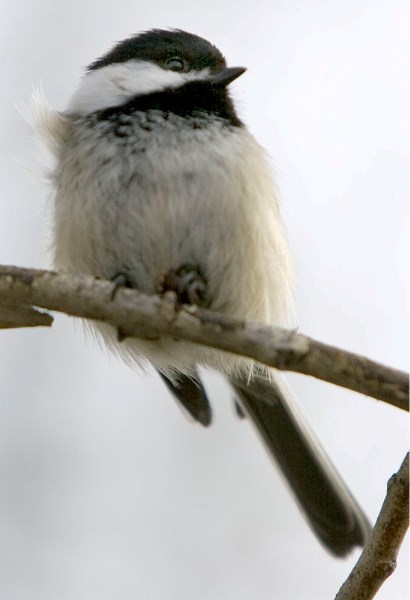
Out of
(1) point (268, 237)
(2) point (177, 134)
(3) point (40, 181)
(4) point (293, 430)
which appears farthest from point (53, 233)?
(4) point (293, 430)

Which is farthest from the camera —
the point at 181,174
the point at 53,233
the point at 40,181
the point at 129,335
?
the point at 40,181

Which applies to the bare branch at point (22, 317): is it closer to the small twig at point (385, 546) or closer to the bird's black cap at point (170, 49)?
the small twig at point (385, 546)

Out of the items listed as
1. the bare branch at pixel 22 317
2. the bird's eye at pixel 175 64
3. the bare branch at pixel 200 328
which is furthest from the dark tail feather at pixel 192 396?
the bird's eye at pixel 175 64

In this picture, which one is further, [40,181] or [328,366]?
[40,181]

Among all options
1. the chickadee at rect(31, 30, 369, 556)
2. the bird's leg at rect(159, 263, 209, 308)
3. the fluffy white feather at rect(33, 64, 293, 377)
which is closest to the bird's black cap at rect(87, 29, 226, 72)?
the chickadee at rect(31, 30, 369, 556)

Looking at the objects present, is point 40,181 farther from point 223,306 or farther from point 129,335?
point 129,335

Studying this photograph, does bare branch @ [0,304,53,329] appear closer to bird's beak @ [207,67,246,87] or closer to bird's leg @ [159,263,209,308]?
bird's leg @ [159,263,209,308]

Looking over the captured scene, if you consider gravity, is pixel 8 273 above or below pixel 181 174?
below
